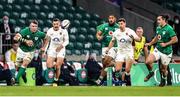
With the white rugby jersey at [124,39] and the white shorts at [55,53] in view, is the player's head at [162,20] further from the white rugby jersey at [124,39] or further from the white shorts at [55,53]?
the white shorts at [55,53]

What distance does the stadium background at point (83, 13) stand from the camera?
25922 mm

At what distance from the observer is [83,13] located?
27.6 m

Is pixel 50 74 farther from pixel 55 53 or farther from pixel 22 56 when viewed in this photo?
pixel 22 56

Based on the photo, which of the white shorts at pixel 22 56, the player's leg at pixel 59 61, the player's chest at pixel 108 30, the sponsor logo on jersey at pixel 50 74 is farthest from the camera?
the sponsor logo on jersey at pixel 50 74

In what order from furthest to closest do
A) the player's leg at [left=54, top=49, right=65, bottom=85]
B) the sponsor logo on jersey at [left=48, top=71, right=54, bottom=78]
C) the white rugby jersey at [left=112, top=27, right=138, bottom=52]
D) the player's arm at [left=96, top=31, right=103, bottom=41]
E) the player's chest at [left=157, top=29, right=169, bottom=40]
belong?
the sponsor logo on jersey at [left=48, top=71, right=54, bottom=78]
the player's arm at [left=96, top=31, right=103, bottom=41]
the player's leg at [left=54, top=49, right=65, bottom=85]
the white rugby jersey at [left=112, top=27, right=138, bottom=52]
the player's chest at [left=157, top=29, right=169, bottom=40]

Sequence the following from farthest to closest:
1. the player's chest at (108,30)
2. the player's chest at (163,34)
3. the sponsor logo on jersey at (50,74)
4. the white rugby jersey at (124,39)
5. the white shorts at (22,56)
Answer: the sponsor logo on jersey at (50,74) < the player's chest at (108,30) < the white shorts at (22,56) < the white rugby jersey at (124,39) < the player's chest at (163,34)

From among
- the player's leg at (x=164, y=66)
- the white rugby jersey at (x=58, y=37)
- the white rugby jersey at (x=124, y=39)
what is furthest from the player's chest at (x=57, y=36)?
the player's leg at (x=164, y=66)

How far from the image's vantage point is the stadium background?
85.0 feet

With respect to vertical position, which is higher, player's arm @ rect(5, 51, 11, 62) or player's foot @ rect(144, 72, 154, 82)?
player's arm @ rect(5, 51, 11, 62)

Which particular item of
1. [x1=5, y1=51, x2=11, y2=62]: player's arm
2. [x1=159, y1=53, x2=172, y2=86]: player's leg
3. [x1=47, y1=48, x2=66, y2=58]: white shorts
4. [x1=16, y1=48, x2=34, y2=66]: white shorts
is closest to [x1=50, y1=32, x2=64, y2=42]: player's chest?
[x1=47, y1=48, x2=66, y2=58]: white shorts

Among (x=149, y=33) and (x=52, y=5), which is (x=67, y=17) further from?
(x=149, y=33)

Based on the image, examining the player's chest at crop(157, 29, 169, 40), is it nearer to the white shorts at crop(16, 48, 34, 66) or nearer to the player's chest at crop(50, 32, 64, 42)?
the player's chest at crop(50, 32, 64, 42)

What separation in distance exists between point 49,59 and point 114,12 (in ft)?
30.0

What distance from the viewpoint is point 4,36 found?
869 inches
